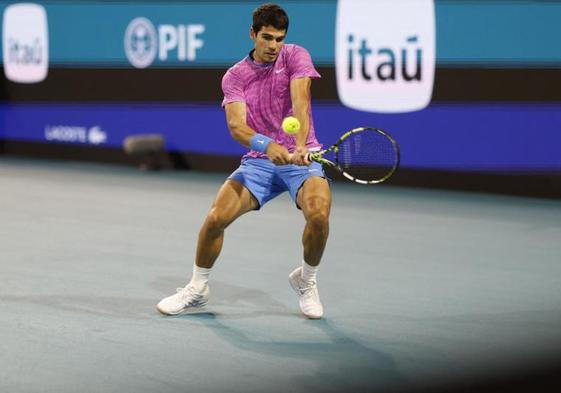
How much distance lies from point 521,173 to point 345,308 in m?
4.68

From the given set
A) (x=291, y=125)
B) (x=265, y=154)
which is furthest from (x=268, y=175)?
(x=291, y=125)

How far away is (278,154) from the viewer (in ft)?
16.5

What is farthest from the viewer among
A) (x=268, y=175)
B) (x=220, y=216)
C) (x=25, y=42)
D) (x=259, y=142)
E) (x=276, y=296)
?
(x=25, y=42)

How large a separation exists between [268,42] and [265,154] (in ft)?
1.76

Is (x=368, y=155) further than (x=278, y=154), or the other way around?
(x=368, y=155)

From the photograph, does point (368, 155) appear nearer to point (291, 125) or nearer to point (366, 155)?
point (366, 155)

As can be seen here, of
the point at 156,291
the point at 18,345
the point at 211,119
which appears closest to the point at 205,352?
the point at 18,345

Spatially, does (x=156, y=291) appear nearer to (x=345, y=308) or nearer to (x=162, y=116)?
(x=345, y=308)

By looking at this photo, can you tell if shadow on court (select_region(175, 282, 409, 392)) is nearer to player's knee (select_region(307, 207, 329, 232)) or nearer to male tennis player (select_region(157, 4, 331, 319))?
male tennis player (select_region(157, 4, 331, 319))

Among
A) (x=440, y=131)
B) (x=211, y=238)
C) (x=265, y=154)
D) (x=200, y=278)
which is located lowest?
(x=440, y=131)

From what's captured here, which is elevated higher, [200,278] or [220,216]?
[220,216]

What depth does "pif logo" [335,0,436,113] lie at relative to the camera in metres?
10.2

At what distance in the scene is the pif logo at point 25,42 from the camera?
43.4 ft

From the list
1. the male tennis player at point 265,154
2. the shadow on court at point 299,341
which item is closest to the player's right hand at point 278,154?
the male tennis player at point 265,154
